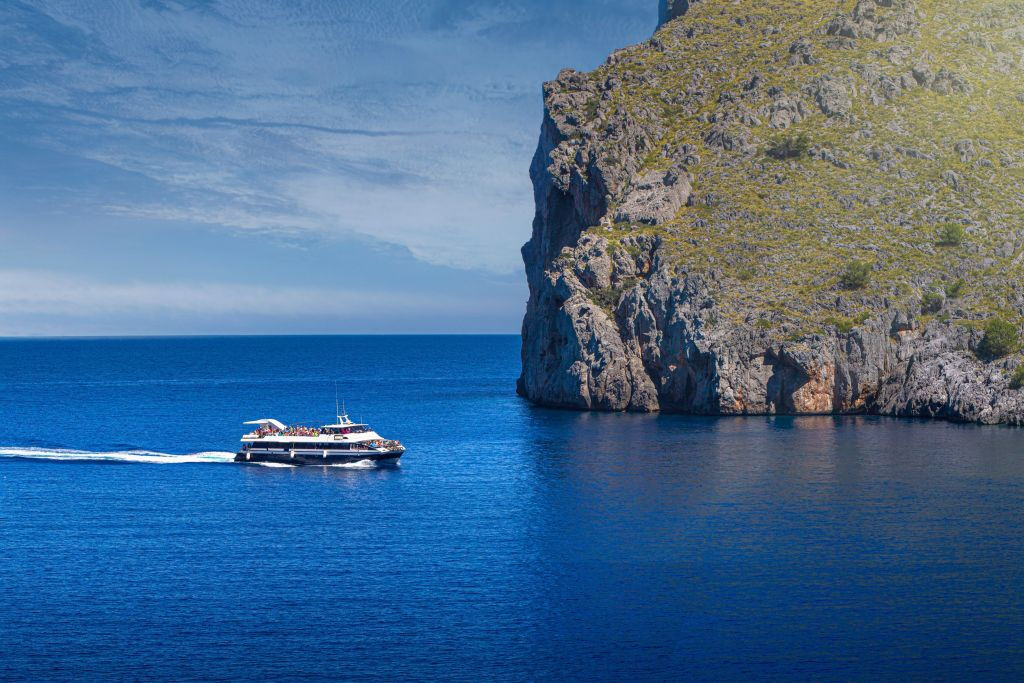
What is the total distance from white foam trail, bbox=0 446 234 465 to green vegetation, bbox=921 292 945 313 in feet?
277

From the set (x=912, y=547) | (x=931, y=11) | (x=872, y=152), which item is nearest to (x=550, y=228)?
(x=872, y=152)

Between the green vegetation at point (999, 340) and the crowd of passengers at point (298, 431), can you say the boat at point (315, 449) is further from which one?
the green vegetation at point (999, 340)

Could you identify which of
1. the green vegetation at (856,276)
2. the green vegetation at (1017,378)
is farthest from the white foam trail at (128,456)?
the green vegetation at (1017,378)

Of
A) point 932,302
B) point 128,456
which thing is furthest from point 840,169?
point 128,456

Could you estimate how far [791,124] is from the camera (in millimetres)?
149000

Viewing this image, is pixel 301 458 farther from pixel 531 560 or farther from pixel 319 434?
pixel 531 560

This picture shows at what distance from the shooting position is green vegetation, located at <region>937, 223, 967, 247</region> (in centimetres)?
12750

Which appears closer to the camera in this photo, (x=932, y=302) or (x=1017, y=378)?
(x=1017, y=378)

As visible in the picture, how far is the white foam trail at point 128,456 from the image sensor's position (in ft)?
312

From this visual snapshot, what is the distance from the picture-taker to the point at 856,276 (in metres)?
122

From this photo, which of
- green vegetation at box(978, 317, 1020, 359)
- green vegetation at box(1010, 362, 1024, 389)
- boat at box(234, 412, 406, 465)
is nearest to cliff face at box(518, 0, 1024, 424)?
green vegetation at box(978, 317, 1020, 359)

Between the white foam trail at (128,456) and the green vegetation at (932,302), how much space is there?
8447cm

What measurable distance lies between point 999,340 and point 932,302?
1027 cm

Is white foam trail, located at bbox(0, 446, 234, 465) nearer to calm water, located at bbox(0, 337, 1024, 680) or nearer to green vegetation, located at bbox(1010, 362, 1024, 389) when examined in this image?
calm water, located at bbox(0, 337, 1024, 680)
